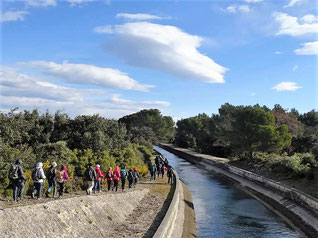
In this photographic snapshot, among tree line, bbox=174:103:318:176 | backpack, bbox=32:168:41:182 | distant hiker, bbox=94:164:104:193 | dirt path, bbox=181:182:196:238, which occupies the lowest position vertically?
dirt path, bbox=181:182:196:238

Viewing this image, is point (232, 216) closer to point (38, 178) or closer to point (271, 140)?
point (38, 178)

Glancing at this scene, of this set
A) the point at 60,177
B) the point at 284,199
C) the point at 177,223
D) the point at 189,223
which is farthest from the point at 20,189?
the point at 284,199

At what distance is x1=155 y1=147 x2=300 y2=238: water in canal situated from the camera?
19.8m

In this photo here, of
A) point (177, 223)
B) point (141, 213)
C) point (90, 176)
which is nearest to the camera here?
point (90, 176)

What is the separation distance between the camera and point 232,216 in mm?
23328

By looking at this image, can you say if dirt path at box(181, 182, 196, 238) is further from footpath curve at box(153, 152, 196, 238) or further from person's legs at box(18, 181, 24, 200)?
person's legs at box(18, 181, 24, 200)

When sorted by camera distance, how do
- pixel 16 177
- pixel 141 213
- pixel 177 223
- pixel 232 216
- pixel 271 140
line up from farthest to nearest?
pixel 271 140
pixel 232 216
pixel 177 223
pixel 141 213
pixel 16 177

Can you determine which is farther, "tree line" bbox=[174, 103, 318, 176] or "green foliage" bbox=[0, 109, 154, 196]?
"tree line" bbox=[174, 103, 318, 176]

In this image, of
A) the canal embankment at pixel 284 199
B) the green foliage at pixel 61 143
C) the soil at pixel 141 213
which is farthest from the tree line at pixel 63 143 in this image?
the canal embankment at pixel 284 199

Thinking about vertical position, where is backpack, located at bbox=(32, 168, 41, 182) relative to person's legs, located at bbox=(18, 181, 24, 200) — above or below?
above

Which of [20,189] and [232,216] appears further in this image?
[232,216]

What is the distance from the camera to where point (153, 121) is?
124 meters

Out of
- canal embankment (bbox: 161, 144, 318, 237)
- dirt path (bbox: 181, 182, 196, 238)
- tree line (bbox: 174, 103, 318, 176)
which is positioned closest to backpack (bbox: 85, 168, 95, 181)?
dirt path (bbox: 181, 182, 196, 238)

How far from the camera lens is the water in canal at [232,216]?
65.0 feet
